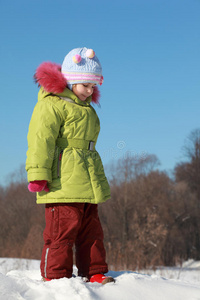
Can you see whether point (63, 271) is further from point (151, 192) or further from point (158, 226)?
point (151, 192)

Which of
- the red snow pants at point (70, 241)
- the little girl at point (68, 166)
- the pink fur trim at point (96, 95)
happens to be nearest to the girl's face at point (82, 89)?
the little girl at point (68, 166)

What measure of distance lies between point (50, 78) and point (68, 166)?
0.79 meters

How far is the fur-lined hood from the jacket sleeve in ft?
0.47

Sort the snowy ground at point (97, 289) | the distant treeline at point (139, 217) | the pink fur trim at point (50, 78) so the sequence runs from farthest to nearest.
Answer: the distant treeline at point (139, 217)
the pink fur trim at point (50, 78)
the snowy ground at point (97, 289)

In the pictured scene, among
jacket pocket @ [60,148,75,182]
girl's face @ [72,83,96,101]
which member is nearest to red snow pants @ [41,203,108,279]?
jacket pocket @ [60,148,75,182]

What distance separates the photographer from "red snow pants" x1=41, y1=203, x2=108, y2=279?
3096 mm

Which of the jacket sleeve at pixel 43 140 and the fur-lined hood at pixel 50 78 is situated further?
the fur-lined hood at pixel 50 78

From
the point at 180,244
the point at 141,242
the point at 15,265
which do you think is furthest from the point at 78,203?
the point at 180,244

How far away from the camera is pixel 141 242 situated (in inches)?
840

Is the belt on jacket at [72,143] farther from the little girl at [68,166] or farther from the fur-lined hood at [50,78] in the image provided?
the fur-lined hood at [50,78]

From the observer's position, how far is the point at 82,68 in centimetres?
329

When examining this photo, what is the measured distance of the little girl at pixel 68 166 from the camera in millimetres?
3094

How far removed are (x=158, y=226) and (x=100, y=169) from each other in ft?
67.3

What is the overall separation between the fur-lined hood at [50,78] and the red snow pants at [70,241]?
100 centimetres
